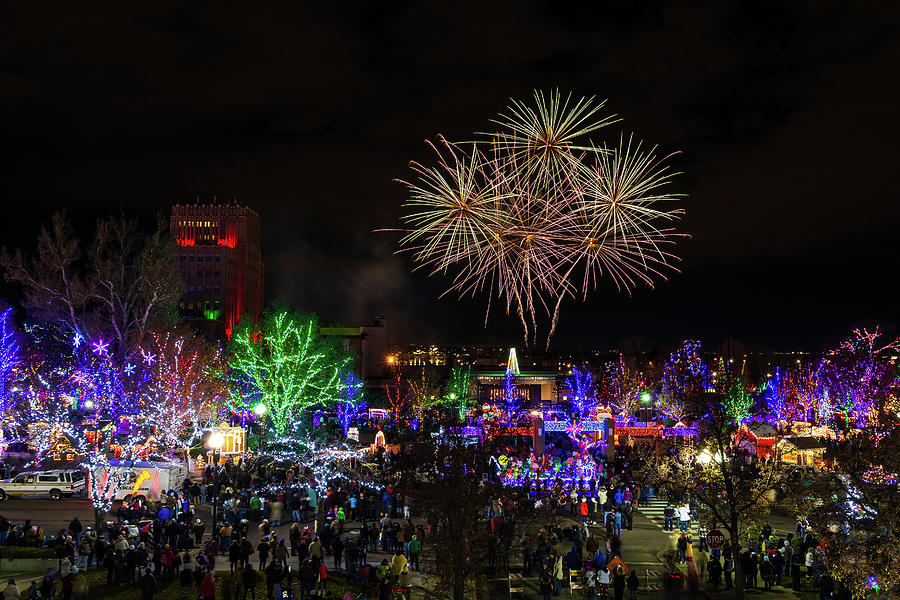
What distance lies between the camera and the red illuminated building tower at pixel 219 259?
453 feet

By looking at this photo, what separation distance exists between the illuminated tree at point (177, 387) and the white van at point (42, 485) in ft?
19.4

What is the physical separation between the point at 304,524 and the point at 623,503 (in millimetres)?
11726

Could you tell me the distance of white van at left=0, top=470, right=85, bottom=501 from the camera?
31609 millimetres

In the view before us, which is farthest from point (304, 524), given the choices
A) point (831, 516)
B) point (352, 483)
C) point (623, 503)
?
point (831, 516)

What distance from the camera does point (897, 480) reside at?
15.4 meters

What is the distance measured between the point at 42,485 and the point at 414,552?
1803 cm

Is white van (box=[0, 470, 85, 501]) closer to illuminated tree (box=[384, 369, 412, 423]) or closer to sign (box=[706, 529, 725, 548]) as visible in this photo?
illuminated tree (box=[384, 369, 412, 423])

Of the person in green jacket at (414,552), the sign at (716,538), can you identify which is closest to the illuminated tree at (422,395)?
the person in green jacket at (414,552)

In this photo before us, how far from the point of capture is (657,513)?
3136cm

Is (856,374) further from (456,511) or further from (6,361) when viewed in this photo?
(6,361)

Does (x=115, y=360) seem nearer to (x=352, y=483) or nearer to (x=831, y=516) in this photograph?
(x=352, y=483)

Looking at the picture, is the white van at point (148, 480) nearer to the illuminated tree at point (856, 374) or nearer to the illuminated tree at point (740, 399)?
the illuminated tree at point (740, 399)

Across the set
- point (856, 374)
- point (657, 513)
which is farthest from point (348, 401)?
point (856, 374)

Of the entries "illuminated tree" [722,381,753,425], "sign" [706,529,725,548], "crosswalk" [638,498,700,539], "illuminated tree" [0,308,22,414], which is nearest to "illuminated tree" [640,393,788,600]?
"sign" [706,529,725,548]
